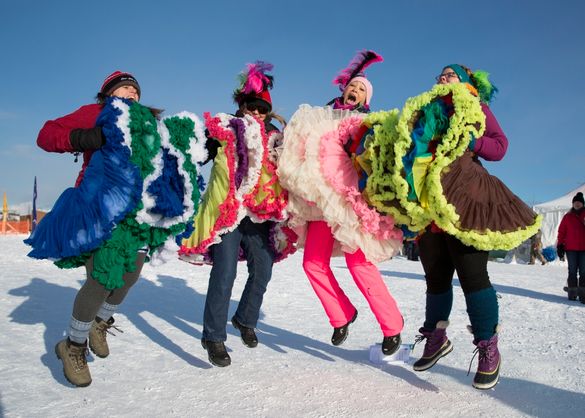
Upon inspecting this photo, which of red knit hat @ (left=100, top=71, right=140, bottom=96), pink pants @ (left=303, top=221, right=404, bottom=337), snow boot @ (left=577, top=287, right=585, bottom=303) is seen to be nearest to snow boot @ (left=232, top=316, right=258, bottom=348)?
pink pants @ (left=303, top=221, right=404, bottom=337)

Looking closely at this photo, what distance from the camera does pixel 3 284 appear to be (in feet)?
16.5

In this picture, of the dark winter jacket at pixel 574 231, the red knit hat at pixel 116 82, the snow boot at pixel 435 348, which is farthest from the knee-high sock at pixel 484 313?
the dark winter jacket at pixel 574 231

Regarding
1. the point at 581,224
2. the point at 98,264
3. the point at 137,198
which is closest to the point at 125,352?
the point at 98,264

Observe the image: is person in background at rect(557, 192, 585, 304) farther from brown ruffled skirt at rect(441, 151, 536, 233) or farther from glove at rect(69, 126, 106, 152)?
glove at rect(69, 126, 106, 152)

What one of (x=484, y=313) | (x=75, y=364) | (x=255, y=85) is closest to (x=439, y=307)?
(x=484, y=313)

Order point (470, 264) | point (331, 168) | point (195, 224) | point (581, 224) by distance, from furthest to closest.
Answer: point (581, 224)
point (195, 224)
point (331, 168)
point (470, 264)

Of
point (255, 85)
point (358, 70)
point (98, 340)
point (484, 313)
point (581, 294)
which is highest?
point (358, 70)

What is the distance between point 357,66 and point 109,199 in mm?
1994

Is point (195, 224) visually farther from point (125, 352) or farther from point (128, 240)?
point (125, 352)

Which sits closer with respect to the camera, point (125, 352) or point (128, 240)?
point (128, 240)

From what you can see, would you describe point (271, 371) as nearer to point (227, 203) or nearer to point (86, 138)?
point (227, 203)

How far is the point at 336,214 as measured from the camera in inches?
107

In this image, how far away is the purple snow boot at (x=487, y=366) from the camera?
232 cm

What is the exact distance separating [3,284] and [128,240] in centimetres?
341
